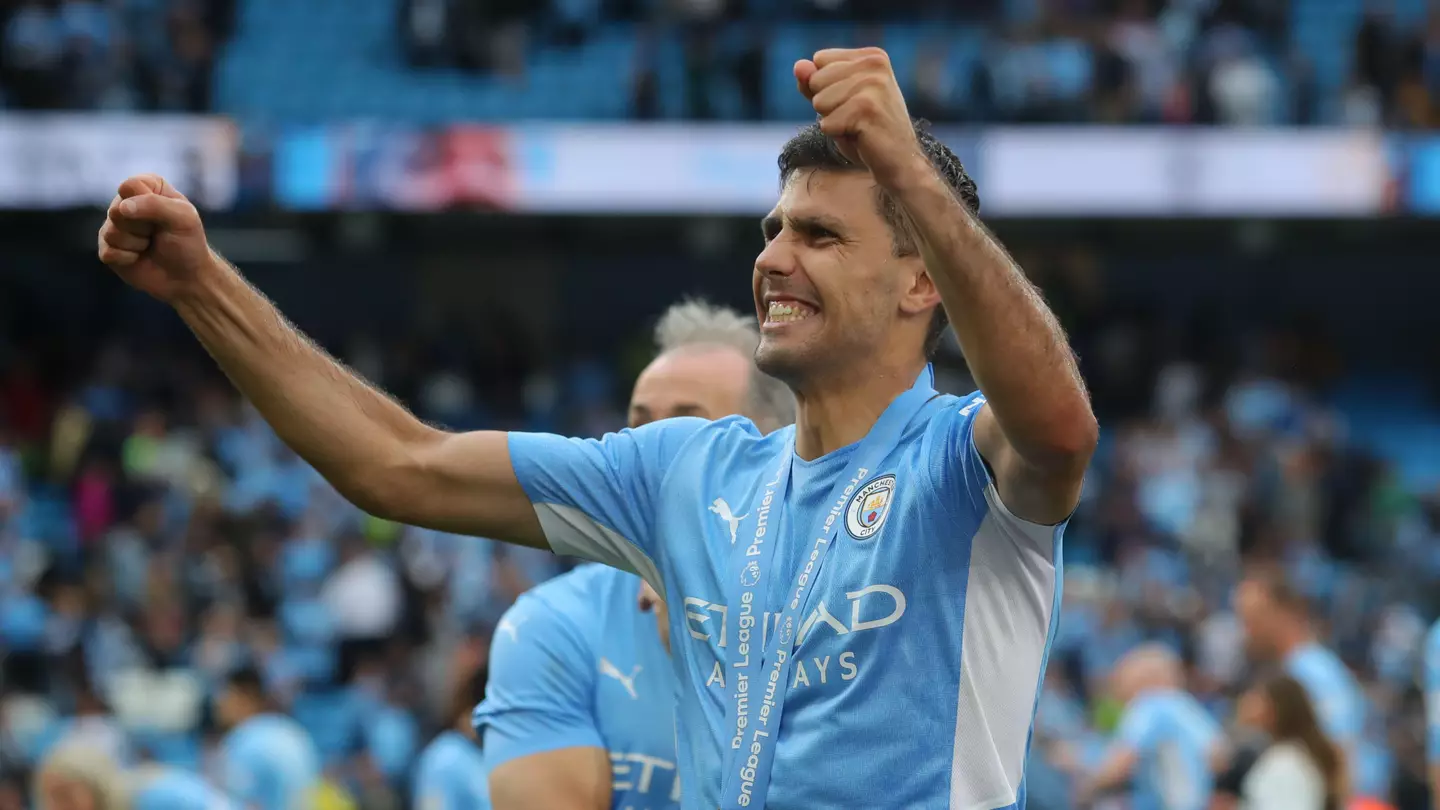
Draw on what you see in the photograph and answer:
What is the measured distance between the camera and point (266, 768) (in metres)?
8.16

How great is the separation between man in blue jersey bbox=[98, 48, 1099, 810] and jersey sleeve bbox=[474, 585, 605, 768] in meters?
0.83

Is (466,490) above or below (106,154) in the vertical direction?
below

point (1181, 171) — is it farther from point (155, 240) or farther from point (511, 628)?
point (155, 240)

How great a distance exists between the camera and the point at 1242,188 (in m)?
16.7

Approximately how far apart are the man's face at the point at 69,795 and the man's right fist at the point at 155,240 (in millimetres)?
3991

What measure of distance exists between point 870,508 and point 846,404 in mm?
234

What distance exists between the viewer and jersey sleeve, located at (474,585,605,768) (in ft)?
12.2

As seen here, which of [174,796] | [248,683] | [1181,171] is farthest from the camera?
[1181,171]

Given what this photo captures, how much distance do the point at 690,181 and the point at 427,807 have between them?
10.5 metres

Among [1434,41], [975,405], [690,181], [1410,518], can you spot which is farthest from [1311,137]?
[975,405]

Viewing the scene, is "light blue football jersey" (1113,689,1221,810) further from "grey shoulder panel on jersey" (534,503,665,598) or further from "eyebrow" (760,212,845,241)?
"eyebrow" (760,212,845,241)

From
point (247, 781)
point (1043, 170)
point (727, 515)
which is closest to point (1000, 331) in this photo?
point (727, 515)

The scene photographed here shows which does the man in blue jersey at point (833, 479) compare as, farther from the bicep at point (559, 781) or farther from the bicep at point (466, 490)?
the bicep at point (559, 781)

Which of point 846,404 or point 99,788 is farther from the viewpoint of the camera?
point 99,788
